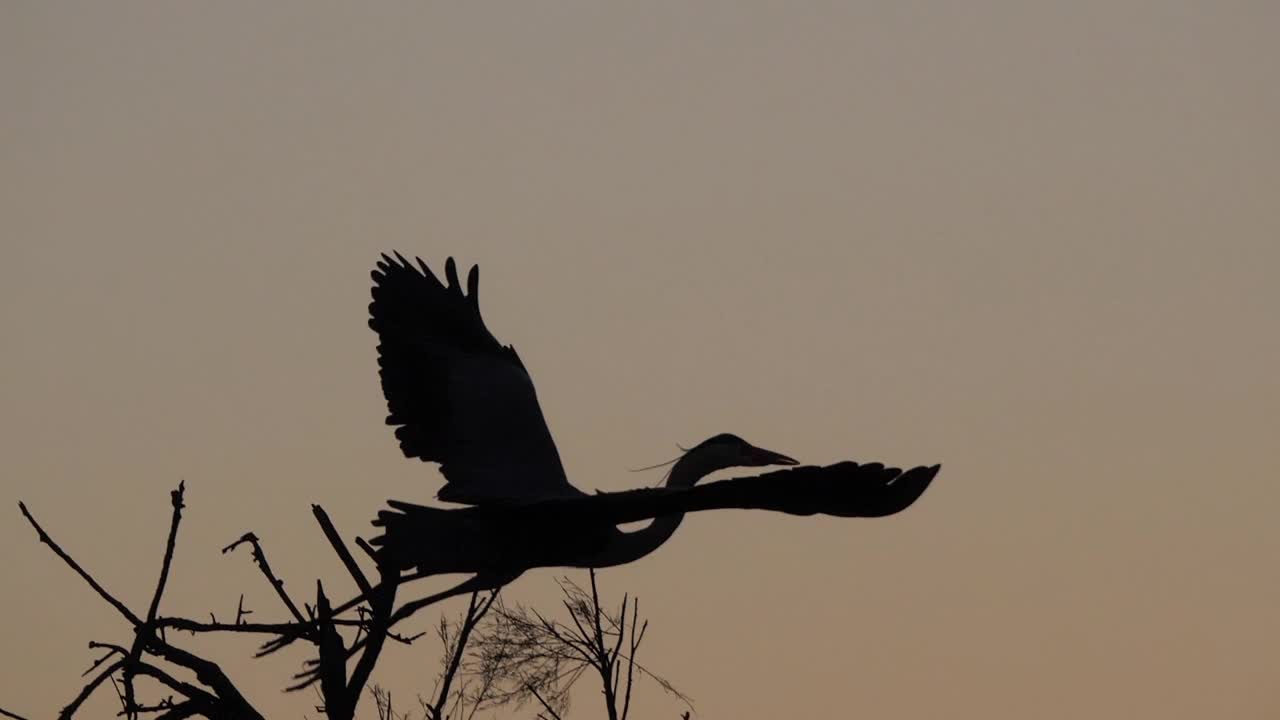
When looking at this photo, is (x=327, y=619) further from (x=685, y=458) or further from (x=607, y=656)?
(x=607, y=656)

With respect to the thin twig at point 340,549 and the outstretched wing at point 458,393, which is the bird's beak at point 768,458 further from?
the thin twig at point 340,549

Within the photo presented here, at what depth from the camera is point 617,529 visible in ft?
24.4

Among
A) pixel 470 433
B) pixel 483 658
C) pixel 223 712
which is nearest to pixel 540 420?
pixel 470 433

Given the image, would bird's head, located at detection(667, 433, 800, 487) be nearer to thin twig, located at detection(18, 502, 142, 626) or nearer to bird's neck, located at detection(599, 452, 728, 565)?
bird's neck, located at detection(599, 452, 728, 565)

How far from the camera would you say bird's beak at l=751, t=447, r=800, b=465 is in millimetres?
8180

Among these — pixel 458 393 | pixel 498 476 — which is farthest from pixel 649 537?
pixel 458 393

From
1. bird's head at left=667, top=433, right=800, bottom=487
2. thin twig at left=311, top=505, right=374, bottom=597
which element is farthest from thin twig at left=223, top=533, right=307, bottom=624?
bird's head at left=667, top=433, right=800, bottom=487

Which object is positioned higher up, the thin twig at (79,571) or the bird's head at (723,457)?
the bird's head at (723,457)

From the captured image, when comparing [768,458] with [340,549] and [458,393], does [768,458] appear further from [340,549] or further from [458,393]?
[340,549]

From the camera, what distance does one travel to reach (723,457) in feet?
26.7

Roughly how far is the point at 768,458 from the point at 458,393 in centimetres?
155

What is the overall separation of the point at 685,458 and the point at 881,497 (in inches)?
78.5

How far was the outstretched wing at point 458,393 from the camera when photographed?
7750mm

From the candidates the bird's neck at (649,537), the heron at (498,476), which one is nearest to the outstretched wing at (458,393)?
the heron at (498,476)
